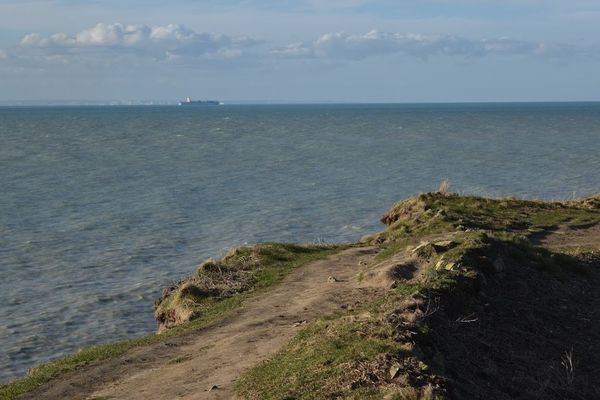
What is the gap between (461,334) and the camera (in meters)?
15.6

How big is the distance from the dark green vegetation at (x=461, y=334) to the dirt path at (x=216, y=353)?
69cm

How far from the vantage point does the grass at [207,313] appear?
53.8 feet

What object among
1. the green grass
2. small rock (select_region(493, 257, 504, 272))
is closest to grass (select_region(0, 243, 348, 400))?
the green grass

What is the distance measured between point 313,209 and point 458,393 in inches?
1307

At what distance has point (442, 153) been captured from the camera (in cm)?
8600

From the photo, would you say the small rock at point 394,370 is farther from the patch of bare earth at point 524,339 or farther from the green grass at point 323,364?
the patch of bare earth at point 524,339

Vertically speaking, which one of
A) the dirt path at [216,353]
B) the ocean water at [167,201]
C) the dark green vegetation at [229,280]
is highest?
the dirt path at [216,353]

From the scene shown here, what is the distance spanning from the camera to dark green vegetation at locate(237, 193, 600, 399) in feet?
42.5

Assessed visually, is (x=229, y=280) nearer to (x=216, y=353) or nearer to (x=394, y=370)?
(x=216, y=353)

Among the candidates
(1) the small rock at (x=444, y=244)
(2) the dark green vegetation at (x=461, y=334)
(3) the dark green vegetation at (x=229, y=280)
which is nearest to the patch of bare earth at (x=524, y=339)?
(2) the dark green vegetation at (x=461, y=334)

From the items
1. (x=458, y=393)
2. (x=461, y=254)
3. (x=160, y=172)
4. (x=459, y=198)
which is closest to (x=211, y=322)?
(x=461, y=254)

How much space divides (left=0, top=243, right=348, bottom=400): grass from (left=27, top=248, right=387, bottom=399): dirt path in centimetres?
45

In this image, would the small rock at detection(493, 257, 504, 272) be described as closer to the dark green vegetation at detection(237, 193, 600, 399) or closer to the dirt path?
the dark green vegetation at detection(237, 193, 600, 399)

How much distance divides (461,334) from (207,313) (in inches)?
292
